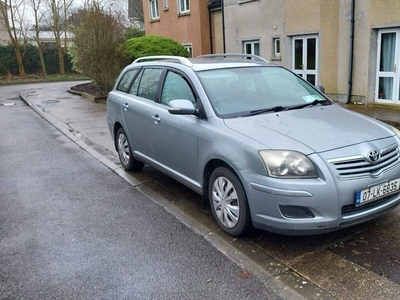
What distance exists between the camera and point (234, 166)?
3.59 metres

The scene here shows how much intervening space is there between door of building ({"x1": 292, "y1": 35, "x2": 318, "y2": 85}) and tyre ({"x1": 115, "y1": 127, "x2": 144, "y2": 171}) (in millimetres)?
8390

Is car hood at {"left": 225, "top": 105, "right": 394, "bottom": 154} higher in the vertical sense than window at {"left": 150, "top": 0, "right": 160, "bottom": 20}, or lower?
lower

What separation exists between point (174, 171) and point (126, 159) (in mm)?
1680

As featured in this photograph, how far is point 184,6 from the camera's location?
20109 millimetres

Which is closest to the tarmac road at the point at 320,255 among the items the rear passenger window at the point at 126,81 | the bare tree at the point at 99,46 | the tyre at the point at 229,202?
the tyre at the point at 229,202

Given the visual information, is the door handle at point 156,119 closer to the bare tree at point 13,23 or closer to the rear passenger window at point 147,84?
the rear passenger window at point 147,84

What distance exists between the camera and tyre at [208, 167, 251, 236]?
361 cm

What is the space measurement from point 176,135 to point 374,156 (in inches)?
83.1

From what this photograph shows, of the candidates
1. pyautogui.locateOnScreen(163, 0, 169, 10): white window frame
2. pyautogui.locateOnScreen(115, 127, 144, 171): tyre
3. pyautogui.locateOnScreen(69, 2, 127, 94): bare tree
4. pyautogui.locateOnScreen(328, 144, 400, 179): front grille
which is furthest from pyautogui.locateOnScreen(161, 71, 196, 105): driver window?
pyautogui.locateOnScreen(163, 0, 169, 10): white window frame

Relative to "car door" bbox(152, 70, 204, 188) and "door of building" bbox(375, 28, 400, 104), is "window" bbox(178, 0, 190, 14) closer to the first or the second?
"door of building" bbox(375, 28, 400, 104)

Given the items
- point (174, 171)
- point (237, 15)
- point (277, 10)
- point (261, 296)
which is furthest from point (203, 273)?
point (237, 15)

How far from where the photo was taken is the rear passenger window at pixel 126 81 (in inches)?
238

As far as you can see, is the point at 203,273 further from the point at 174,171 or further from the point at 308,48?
the point at 308,48

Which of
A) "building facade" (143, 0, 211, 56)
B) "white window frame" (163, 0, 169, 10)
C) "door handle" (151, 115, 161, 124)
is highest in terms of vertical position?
"white window frame" (163, 0, 169, 10)
